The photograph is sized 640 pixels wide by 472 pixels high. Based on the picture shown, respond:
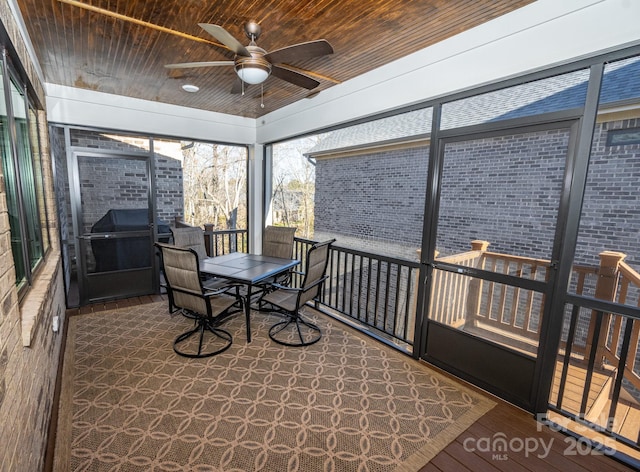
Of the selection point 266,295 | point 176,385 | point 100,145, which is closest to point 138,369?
point 176,385

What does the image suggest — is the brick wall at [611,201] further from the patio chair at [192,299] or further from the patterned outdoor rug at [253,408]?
the patio chair at [192,299]

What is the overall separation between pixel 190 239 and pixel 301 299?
1724mm

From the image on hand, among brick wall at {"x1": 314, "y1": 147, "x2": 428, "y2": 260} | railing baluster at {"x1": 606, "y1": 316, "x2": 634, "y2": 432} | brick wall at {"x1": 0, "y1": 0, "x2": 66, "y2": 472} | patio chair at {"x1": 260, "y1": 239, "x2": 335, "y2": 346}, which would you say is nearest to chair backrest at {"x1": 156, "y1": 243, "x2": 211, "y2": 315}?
patio chair at {"x1": 260, "y1": 239, "x2": 335, "y2": 346}

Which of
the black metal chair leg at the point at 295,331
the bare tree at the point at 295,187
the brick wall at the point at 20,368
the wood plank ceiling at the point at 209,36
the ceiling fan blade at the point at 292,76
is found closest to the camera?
the brick wall at the point at 20,368

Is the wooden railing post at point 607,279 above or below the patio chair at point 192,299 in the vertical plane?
above

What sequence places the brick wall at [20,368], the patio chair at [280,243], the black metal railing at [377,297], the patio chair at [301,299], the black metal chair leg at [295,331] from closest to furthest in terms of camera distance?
the brick wall at [20,368] < the patio chair at [301,299] < the black metal chair leg at [295,331] < the black metal railing at [377,297] < the patio chair at [280,243]

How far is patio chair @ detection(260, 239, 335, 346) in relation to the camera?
115 inches

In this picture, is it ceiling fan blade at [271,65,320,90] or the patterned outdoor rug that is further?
ceiling fan blade at [271,65,320,90]

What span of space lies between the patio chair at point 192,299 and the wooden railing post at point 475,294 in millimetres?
2063

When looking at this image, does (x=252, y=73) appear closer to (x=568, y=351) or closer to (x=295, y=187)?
(x=568, y=351)

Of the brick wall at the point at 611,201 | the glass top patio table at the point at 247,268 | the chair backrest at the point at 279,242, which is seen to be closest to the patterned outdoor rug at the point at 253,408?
the glass top patio table at the point at 247,268

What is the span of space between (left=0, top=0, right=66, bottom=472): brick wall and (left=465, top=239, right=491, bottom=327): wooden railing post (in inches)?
107

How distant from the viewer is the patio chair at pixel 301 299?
292 centimetres

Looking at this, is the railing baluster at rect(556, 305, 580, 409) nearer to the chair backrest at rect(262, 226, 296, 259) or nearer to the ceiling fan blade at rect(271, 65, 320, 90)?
the ceiling fan blade at rect(271, 65, 320, 90)
